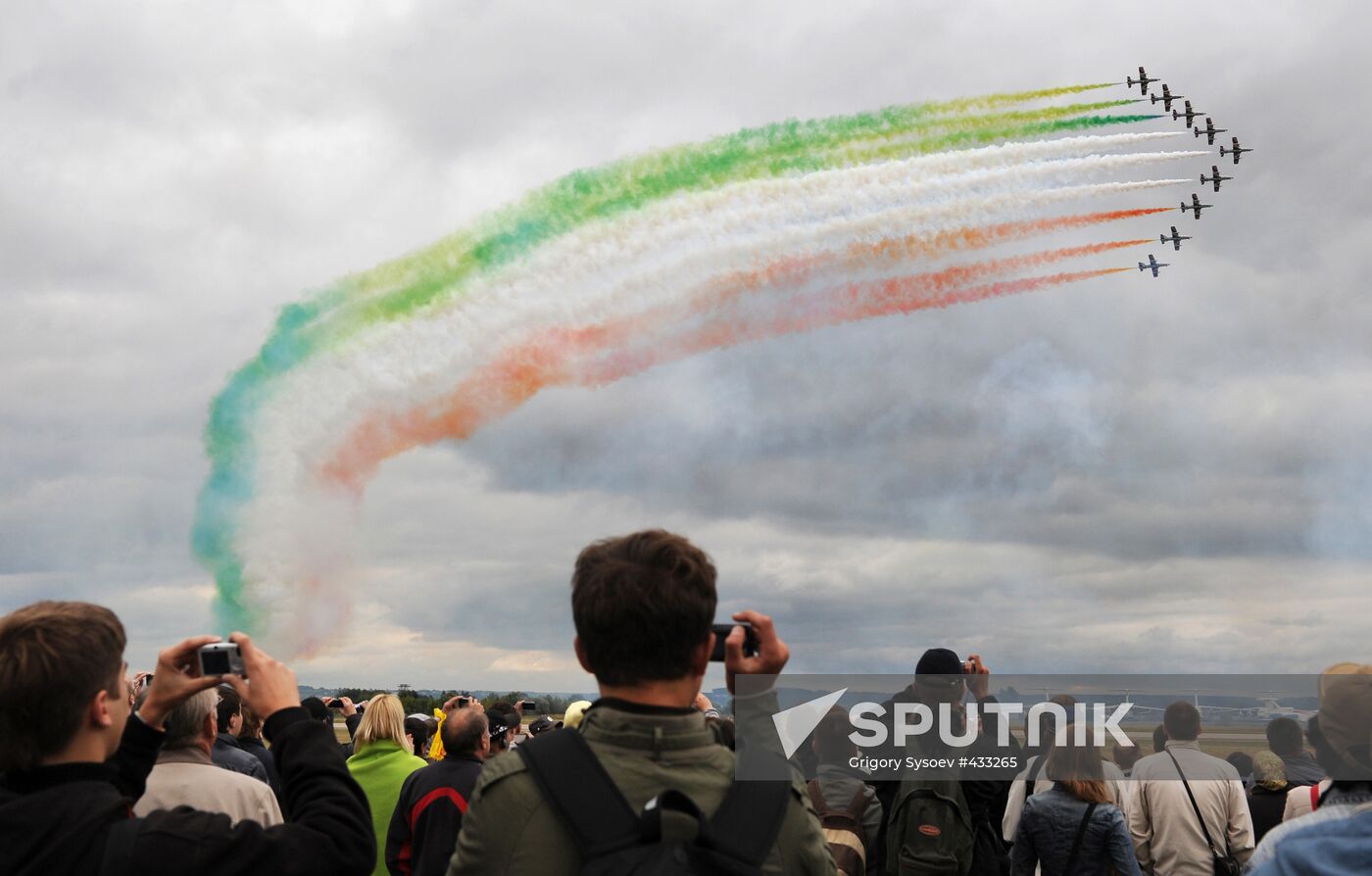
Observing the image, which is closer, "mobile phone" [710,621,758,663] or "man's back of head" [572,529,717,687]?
"man's back of head" [572,529,717,687]

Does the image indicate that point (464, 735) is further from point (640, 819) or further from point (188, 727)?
point (640, 819)

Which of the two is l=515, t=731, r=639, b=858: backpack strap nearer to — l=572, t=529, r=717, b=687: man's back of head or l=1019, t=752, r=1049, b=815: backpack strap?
l=572, t=529, r=717, b=687: man's back of head

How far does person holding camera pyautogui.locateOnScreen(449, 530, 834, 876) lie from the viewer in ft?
11.8

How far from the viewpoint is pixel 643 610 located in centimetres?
377

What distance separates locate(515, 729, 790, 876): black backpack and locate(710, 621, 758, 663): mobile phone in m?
0.52

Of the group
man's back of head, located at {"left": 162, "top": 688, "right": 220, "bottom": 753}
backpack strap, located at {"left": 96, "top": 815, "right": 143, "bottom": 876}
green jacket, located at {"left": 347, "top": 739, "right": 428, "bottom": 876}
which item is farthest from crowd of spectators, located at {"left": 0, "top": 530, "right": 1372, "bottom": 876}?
green jacket, located at {"left": 347, "top": 739, "right": 428, "bottom": 876}

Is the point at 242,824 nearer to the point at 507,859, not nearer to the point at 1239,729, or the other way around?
the point at 507,859

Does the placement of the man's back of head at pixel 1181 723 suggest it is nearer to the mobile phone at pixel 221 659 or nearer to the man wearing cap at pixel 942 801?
the man wearing cap at pixel 942 801

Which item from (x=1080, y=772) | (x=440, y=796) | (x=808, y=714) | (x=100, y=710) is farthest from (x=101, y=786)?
Result: (x=1080, y=772)

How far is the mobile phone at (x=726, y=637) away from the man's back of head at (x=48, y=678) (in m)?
2.12

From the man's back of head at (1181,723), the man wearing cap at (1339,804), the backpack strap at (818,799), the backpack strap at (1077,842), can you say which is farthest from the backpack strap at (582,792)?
the man's back of head at (1181,723)

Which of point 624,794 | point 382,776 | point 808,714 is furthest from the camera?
point 382,776

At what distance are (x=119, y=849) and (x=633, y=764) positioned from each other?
1.69m

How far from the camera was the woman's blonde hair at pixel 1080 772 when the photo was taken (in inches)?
354
